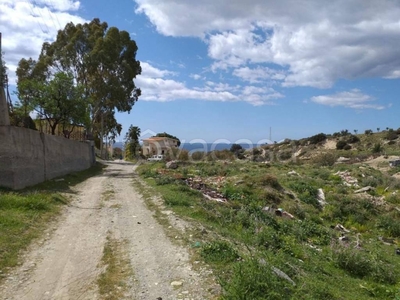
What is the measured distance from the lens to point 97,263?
5.68 meters

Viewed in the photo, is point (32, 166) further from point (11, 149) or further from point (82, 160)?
point (82, 160)

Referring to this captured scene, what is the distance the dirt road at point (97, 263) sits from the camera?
4.66 metres

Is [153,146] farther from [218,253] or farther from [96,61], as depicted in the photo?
[218,253]

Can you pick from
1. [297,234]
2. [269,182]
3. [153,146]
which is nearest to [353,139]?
[153,146]

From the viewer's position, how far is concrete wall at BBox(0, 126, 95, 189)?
1135 centimetres

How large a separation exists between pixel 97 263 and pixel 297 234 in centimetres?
663

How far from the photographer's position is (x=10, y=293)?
457cm

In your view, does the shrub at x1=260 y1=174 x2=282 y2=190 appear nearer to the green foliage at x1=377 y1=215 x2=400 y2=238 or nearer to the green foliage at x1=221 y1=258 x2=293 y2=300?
the green foliage at x1=377 y1=215 x2=400 y2=238

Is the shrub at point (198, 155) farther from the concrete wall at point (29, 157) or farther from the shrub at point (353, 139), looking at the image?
the shrub at point (353, 139)

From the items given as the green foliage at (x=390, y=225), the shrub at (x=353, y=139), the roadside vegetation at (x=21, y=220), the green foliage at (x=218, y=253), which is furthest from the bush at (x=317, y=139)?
the green foliage at (x=218, y=253)

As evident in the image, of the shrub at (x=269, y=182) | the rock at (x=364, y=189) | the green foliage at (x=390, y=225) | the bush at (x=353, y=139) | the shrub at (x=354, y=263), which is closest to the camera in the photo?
the shrub at (x=354, y=263)

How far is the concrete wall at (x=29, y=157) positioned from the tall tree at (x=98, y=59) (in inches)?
645

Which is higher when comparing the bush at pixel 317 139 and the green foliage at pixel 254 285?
the bush at pixel 317 139

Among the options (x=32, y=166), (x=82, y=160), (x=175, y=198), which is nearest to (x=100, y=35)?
(x=82, y=160)
